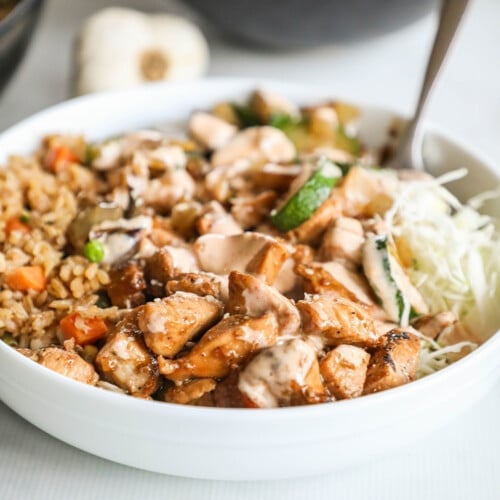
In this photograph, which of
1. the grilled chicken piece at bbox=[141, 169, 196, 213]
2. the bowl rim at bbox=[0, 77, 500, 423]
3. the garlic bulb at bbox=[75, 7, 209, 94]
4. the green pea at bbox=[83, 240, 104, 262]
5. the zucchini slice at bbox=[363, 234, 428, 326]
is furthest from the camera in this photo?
the garlic bulb at bbox=[75, 7, 209, 94]

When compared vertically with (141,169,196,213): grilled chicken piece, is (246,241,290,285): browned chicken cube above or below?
above

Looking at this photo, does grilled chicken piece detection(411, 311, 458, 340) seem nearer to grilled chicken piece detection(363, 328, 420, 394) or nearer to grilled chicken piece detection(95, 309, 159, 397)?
grilled chicken piece detection(363, 328, 420, 394)

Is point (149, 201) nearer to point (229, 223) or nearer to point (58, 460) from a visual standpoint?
point (229, 223)

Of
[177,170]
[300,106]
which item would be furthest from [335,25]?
[177,170]

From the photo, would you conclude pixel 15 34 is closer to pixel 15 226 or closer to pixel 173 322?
pixel 15 226

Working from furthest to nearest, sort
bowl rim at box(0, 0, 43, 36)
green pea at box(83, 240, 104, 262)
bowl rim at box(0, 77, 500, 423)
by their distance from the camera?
1. bowl rim at box(0, 0, 43, 36)
2. green pea at box(83, 240, 104, 262)
3. bowl rim at box(0, 77, 500, 423)

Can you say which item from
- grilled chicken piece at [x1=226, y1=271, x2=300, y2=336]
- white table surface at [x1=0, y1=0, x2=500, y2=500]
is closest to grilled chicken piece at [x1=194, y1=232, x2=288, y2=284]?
grilled chicken piece at [x1=226, y1=271, x2=300, y2=336]
